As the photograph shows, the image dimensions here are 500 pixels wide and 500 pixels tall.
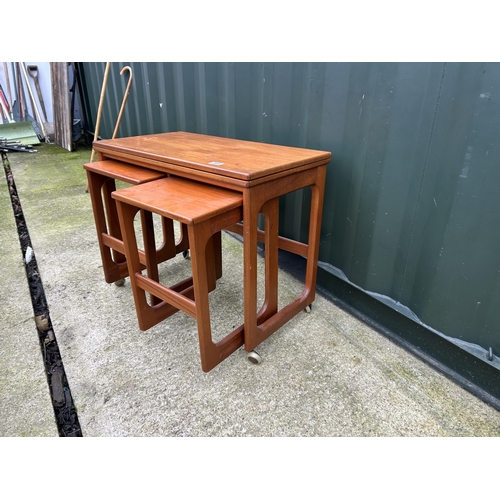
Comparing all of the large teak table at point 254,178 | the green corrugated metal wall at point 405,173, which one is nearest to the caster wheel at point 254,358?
the large teak table at point 254,178

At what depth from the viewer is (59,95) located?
5605 mm

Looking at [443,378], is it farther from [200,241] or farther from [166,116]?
[166,116]

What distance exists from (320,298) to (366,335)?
37 centimetres

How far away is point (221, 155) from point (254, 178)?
363 millimetres

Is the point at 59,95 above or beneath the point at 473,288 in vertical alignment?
above

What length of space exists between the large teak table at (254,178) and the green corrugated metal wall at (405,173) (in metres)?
0.24

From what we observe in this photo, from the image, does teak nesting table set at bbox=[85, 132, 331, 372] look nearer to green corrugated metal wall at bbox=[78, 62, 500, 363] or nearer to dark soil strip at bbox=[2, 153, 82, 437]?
green corrugated metal wall at bbox=[78, 62, 500, 363]

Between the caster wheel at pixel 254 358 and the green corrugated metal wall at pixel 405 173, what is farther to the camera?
the caster wheel at pixel 254 358

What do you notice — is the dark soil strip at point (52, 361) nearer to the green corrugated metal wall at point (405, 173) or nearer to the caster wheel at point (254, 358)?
the caster wheel at point (254, 358)

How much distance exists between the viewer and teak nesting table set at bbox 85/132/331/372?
128 cm

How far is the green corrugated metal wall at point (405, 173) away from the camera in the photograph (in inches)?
50.6

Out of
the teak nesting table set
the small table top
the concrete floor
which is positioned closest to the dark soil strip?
the concrete floor

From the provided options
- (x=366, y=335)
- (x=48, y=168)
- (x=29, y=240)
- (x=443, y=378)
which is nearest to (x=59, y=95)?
(x=48, y=168)

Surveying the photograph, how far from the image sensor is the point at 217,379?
1.49m
